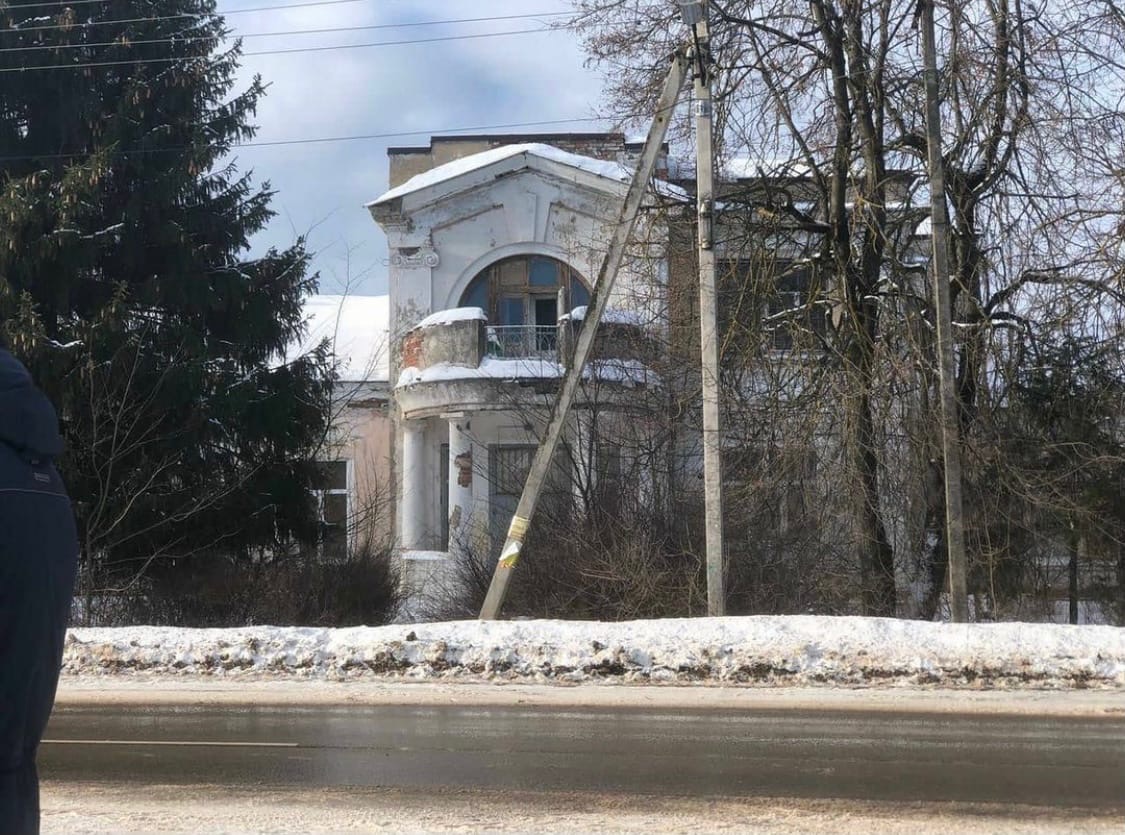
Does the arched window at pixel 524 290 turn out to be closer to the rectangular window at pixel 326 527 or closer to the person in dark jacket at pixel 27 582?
the rectangular window at pixel 326 527

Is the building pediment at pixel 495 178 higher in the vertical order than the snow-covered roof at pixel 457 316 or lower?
higher

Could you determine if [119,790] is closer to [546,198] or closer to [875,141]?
[875,141]

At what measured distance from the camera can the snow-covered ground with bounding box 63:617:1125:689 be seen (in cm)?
1065

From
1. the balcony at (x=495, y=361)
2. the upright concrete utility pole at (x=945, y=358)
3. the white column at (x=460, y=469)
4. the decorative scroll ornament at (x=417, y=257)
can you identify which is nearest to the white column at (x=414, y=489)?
the balcony at (x=495, y=361)

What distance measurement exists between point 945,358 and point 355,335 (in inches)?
726

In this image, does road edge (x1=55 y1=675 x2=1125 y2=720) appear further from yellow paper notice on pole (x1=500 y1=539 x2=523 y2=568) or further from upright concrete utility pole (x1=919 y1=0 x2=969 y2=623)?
upright concrete utility pole (x1=919 y1=0 x2=969 y2=623)

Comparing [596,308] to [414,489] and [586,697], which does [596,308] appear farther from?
[414,489]

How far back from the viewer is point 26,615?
2512mm

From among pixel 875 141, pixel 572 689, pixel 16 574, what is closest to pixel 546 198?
pixel 875 141

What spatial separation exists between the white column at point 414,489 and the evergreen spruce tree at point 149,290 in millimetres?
3005

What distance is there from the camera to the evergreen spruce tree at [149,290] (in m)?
17.4

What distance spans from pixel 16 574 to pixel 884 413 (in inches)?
576

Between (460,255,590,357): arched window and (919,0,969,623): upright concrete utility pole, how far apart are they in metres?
9.36

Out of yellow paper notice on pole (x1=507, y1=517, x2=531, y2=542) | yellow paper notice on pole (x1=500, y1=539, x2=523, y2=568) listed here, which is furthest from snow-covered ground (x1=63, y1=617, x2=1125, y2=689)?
yellow paper notice on pole (x1=507, y1=517, x2=531, y2=542)
